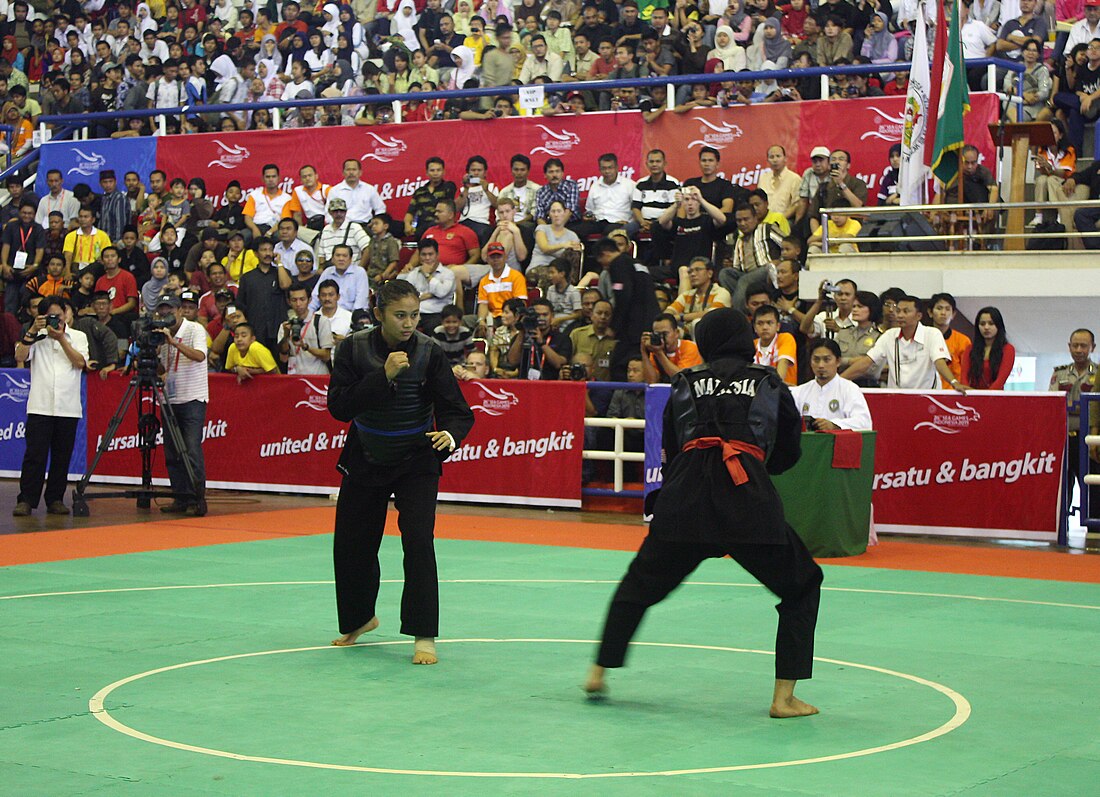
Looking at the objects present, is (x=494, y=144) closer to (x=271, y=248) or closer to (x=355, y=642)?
(x=271, y=248)

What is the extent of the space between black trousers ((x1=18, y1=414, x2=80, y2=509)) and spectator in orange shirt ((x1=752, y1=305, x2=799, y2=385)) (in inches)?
285

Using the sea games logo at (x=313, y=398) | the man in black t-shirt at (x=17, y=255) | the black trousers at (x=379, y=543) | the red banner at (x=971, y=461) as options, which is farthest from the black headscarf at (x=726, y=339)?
the man in black t-shirt at (x=17, y=255)

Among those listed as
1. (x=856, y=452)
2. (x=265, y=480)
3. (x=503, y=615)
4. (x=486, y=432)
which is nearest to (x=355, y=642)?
(x=503, y=615)

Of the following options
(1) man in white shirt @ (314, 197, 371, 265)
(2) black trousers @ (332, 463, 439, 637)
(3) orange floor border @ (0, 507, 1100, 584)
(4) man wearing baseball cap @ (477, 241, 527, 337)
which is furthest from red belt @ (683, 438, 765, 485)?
(1) man in white shirt @ (314, 197, 371, 265)

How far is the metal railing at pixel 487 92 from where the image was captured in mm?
19250

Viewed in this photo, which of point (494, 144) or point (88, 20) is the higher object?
point (88, 20)

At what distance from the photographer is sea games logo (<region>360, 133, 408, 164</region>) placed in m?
22.6

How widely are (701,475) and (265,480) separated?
12.4 metres

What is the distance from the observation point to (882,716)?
6945 mm

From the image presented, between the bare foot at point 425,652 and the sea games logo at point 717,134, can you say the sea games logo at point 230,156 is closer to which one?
the sea games logo at point 717,134

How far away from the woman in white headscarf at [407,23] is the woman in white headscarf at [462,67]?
58.0 inches

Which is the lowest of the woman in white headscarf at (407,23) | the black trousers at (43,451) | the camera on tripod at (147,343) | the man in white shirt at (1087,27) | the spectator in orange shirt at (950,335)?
the black trousers at (43,451)

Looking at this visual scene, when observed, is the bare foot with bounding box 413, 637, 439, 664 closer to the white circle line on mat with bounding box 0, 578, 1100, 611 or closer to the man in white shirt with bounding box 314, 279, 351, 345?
the white circle line on mat with bounding box 0, 578, 1100, 611

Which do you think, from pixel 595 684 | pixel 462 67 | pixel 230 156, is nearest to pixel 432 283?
pixel 462 67
